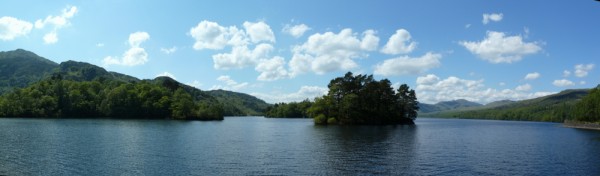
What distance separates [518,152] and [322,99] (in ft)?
343

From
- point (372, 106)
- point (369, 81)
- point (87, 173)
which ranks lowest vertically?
point (87, 173)

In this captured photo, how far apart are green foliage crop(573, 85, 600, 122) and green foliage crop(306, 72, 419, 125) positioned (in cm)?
A: 7999

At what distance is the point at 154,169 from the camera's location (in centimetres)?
4144

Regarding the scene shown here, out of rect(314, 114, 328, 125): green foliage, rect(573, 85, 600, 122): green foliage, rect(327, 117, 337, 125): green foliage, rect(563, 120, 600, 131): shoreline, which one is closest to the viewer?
rect(563, 120, 600, 131): shoreline

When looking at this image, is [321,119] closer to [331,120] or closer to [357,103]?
[331,120]

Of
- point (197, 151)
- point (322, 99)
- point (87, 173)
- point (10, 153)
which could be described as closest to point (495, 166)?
point (197, 151)

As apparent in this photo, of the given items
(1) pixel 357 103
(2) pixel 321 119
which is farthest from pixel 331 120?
(1) pixel 357 103

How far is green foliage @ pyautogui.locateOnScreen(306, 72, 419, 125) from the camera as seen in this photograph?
525 feet

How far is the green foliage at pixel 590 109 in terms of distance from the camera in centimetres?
17000

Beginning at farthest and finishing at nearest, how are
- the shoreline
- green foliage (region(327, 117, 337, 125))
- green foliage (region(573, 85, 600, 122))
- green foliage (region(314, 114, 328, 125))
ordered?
green foliage (region(573, 85, 600, 122)) → green foliage (region(314, 114, 328, 125)) → green foliage (region(327, 117, 337, 125)) → the shoreline

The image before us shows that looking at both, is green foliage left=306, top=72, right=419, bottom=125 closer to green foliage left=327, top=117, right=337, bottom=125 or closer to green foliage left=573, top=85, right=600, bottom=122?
green foliage left=327, top=117, right=337, bottom=125

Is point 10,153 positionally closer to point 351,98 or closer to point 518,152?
point 518,152

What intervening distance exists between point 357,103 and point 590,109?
4076 inches

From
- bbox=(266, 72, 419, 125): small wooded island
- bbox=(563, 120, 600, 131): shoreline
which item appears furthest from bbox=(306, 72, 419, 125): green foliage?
bbox=(563, 120, 600, 131): shoreline
